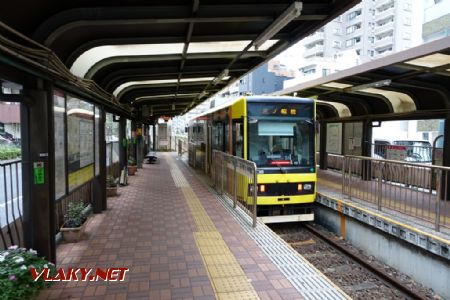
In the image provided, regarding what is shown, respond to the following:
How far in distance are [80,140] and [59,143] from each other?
3.35ft

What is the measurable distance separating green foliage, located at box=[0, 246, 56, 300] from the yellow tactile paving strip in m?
1.68

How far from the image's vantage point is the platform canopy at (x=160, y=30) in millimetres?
3641

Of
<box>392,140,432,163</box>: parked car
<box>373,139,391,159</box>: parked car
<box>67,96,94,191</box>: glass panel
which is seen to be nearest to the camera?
<box>67,96,94,191</box>: glass panel

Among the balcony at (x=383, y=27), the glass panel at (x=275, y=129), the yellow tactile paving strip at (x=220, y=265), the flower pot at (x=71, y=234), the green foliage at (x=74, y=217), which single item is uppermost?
the balcony at (x=383, y=27)

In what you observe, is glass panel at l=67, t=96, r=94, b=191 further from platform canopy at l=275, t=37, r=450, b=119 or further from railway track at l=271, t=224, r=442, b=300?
platform canopy at l=275, t=37, r=450, b=119

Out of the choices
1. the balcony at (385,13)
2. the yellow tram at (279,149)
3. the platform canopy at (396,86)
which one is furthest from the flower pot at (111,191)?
the balcony at (385,13)

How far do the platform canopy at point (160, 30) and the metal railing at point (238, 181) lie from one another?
7.08ft

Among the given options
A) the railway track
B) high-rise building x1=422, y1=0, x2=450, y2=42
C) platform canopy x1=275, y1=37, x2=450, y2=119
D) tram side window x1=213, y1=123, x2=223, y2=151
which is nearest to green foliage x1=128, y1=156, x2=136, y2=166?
tram side window x1=213, y1=123, x2=223, y2=151

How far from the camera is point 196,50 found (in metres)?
A: 6.25

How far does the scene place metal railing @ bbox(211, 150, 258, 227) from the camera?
5.95 meters

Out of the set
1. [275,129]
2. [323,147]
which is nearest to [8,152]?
[275,129]

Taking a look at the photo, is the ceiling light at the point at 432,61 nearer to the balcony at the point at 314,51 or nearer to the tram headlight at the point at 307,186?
the tram headlight at the point at 307,186

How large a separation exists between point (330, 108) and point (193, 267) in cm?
1018

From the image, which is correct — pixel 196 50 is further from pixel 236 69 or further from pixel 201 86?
pixel 201 86
